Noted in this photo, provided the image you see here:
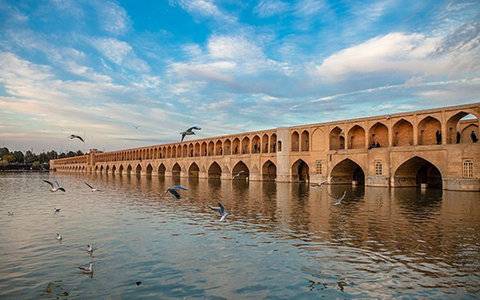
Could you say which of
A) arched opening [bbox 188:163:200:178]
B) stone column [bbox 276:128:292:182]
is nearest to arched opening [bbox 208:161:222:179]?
arched opening [bbox 188:163:200:178]

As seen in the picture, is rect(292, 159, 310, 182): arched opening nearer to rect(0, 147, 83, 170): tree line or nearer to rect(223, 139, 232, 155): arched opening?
rect(223, 139, 232, 155): arched opening

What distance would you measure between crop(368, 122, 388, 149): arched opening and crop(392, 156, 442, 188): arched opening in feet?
10.8

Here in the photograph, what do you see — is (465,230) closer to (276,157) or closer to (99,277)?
(99,277)

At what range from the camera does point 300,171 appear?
41.9m

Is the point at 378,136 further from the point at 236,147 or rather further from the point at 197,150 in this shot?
the point at 197,150

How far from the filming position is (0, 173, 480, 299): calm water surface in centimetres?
676

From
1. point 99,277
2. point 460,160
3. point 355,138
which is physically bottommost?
point 99,277

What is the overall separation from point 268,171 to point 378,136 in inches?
563

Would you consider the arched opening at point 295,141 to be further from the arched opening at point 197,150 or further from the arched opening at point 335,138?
the arched opening at point 197,150

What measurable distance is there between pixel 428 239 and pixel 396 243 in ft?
3.92

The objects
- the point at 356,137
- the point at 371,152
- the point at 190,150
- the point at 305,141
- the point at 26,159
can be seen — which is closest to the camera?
the point at 371,152

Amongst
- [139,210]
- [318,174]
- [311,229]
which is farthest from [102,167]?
[311,229]

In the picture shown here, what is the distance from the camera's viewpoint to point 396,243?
1021 cm

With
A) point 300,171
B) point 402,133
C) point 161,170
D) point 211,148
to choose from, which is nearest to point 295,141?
point 300,171
